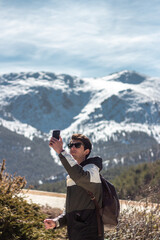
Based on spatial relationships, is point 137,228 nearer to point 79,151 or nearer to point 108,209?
point 108,209

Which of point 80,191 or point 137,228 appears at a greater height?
point 80,191

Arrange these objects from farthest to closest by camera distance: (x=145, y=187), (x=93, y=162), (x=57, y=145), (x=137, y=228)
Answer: (x=145, y=187), (x=137, y=228), (x=93, y=162), (x=57, y=145)

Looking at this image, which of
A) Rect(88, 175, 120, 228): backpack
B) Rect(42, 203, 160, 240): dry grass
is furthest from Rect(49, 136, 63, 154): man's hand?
Rect(42, 203, 160, 240): dry grass

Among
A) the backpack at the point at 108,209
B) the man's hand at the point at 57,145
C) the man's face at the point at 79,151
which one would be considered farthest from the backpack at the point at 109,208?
the man's hand at the point at 57,145

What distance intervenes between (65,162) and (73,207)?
599 mm

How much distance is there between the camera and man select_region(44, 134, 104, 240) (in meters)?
3.47

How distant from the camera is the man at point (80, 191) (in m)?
3.47

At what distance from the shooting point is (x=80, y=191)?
3.70 m

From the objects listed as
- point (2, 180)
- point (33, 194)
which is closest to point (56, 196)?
point (33, 194)

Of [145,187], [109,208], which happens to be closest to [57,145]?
[109,208]

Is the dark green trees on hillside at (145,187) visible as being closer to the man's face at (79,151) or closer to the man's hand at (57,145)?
the man's face at (79,151)

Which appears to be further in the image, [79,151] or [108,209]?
[79,151]

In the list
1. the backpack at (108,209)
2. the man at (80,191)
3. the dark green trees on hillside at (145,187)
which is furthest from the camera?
the dark green trees on hillside at (145,187)

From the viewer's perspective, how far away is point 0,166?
6984 millimetres
